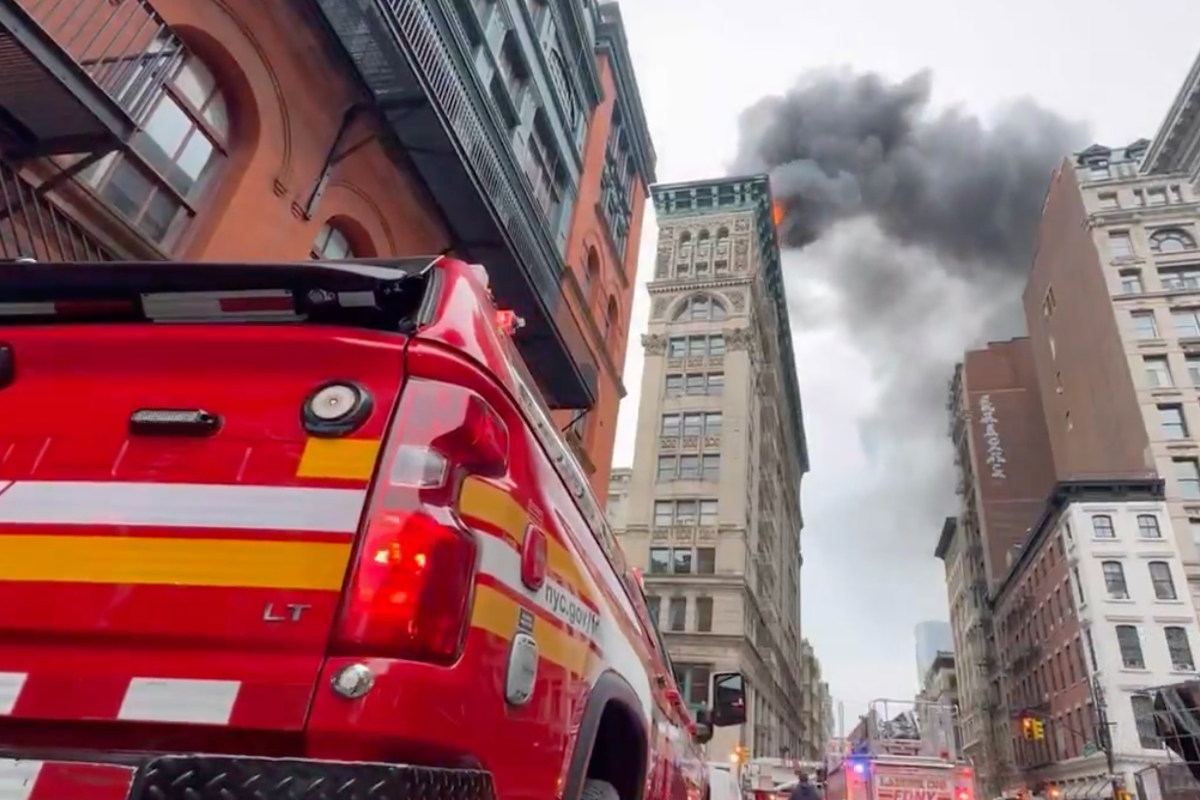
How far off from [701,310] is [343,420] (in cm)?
6039

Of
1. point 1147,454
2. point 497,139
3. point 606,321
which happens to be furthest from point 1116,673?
point 497,139

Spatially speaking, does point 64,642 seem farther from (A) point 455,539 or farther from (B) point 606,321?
(B) point 606,321

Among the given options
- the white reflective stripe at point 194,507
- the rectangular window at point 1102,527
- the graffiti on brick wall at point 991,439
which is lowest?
the white reflective stripe at point 194,507

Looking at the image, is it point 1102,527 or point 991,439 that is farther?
point 991,439

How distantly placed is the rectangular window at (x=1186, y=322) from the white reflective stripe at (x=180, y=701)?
61.3 m

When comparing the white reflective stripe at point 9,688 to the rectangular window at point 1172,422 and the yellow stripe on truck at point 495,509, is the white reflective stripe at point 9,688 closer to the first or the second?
the yellow stripe on truck at point 495,509

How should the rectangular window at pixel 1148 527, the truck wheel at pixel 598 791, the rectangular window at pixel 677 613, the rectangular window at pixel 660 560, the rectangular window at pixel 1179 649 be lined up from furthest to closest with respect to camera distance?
the rectangular window at pixel 660 560
the rectangular window at pixel 677 613
the rectangular window at pixel 1148 527
the rectangular window at pixel 1179 649
the truck wheel at pixel 598 791

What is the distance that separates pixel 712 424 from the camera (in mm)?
54750

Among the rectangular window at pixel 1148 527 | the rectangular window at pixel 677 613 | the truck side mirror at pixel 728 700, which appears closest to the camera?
the truck side mirror at pixel 728 700

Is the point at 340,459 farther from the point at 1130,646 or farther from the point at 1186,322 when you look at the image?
the point at 1186,322

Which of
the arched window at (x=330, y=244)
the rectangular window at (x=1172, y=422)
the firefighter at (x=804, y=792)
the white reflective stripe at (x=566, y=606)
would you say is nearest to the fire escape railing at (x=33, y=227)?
the arched window at (x=330, y=244)

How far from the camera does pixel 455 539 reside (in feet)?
6.04

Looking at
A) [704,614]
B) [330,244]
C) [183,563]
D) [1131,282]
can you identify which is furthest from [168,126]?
[1131,282]

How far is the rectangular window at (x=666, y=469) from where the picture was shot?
53312 mm
